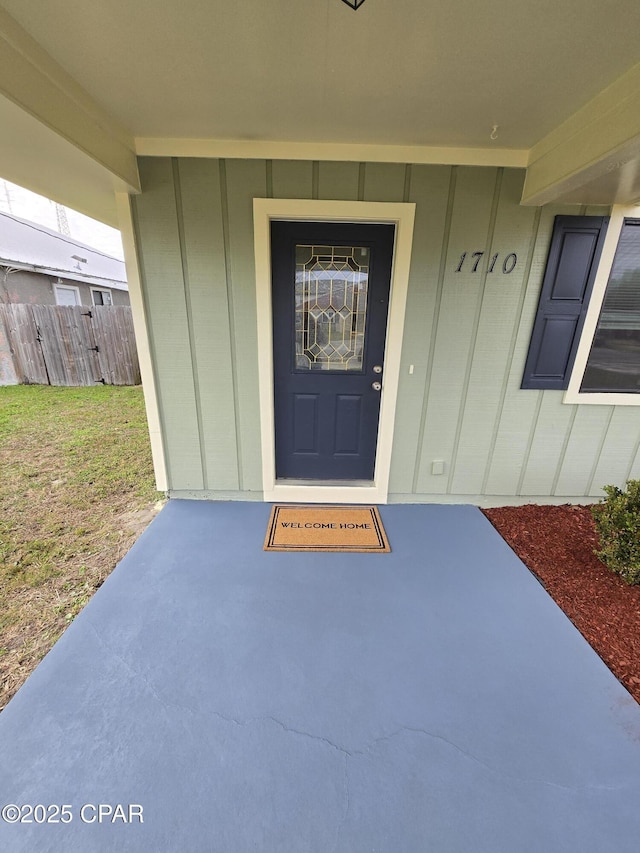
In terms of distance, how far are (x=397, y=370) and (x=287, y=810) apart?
7.50 feet

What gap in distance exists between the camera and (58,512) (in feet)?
8.79

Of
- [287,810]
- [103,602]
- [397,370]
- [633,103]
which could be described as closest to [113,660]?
[103,602]

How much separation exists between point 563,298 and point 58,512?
4124 millimetres

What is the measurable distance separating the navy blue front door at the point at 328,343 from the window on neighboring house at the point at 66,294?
850cm

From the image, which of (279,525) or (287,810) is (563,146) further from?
(287,810)

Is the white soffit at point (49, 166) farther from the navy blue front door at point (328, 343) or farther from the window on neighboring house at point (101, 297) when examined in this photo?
the window on neighboring house at point (101, 297)

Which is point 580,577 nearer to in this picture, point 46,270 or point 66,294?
point 46,270

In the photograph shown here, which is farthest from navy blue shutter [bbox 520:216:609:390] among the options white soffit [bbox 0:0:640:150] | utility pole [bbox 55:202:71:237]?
utility pole [bbox 55:202:71:237]

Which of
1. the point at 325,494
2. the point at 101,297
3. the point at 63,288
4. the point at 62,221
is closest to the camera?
the point at 325,494

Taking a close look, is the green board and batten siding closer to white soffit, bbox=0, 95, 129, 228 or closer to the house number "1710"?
the house number "1710"

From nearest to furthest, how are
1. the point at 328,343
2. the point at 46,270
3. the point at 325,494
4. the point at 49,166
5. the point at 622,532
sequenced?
the point at 49,166, the point at 622,532, the point at 328,343, the point at 325,494, the point at 46,270

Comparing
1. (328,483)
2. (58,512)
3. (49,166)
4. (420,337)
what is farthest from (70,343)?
(420,337)

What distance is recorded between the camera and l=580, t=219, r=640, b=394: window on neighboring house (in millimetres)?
2355

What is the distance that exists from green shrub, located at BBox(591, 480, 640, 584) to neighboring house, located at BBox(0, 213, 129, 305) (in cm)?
998
